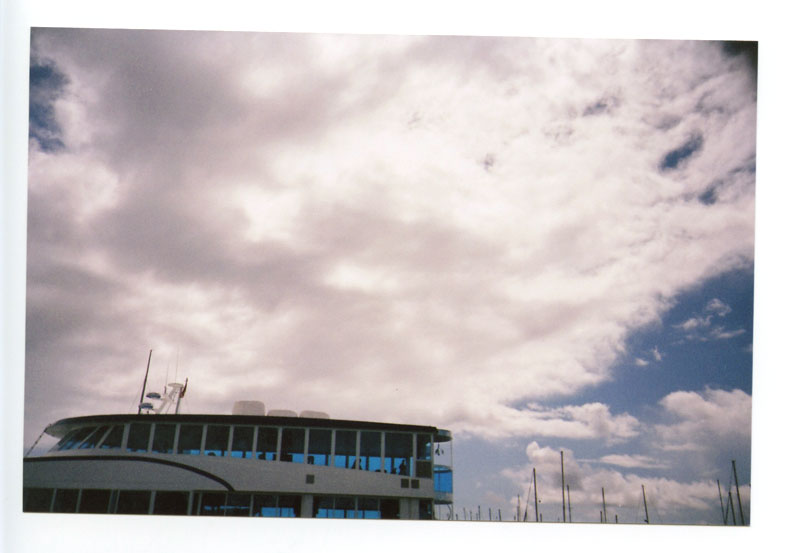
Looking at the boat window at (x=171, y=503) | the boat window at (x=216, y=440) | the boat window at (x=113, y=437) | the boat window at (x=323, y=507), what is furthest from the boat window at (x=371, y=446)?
the boat window at (x=113, y=437)

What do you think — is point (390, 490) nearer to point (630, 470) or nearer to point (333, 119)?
point (630, 470)

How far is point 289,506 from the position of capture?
4.13 metres

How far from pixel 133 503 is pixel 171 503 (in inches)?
7.1

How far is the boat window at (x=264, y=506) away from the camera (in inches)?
162

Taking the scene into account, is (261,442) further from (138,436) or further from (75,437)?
(75,437)

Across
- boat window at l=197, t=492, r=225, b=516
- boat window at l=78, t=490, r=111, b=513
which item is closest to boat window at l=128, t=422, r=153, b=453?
boat window at l=78, t=490, r=111, b=513

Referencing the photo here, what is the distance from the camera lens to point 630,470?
404 centimetres

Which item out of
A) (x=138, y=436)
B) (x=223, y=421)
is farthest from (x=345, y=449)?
(x=138, y=436)

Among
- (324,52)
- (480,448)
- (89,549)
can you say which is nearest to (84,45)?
(324,52)

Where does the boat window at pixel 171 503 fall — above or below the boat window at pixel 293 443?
below

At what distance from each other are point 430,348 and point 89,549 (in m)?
1.86

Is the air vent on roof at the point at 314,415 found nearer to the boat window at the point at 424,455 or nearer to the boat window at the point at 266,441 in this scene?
the boat window at the point at 266,441

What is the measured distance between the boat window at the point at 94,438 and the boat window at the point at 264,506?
768 mm

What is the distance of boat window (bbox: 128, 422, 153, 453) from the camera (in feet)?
13.6
